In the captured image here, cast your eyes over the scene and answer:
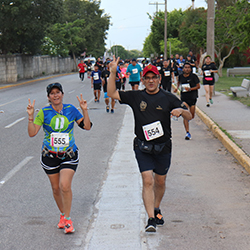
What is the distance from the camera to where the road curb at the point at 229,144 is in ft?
27.0

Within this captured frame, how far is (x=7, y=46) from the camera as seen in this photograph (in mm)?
41000

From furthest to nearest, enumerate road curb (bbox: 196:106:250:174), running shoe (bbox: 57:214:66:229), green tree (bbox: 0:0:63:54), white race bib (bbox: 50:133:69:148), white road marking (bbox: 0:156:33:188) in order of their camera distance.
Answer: green tree (bbox: 0:0:63:54)
road curb (bbox: 196:106:250:174)
white road marking (bbox: 0:156:33:188)
running shoe (bbox: 57:214:66:229)
white race bib (bbox: 50:133:69:148)


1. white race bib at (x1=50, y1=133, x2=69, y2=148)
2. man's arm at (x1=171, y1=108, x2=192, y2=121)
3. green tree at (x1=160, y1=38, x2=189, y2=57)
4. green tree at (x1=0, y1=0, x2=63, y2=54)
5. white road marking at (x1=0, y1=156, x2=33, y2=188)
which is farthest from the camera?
green tree at (x1=160, y1=38, x2=189, y2=57)

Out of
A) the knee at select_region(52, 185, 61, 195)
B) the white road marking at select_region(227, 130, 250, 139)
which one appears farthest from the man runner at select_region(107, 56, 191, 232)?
the white road marking at select_region(227, 130, 250, 139)

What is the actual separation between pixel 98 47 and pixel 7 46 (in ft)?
200

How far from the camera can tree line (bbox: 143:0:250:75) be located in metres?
22.1

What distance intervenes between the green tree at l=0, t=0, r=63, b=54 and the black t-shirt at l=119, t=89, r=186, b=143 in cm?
3274

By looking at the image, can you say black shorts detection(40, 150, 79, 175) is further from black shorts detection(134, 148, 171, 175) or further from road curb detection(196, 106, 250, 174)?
road curb detection(196, 106, 250, 174)

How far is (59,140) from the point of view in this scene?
16.6 feet

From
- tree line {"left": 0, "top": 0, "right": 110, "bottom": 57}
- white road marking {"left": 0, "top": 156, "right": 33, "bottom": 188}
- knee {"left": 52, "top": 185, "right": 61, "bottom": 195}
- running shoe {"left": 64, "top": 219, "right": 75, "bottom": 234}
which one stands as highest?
tree line {"left": 0, "top": 0, "right": 110, "bottom": 57}

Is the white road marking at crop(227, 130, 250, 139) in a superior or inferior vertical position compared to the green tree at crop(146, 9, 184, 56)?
inferior

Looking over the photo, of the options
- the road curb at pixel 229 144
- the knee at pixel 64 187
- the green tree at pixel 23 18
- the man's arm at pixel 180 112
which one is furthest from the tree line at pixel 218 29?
Result: the knee at pixel 64 187

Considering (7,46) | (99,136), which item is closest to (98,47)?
(7,46)

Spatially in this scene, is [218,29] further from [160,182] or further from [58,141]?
[58,141]
